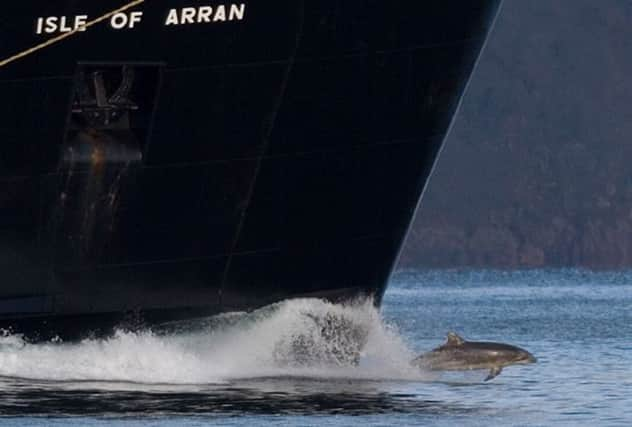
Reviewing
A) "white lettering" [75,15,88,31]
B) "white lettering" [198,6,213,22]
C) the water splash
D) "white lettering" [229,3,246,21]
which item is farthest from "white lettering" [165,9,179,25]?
the water splash

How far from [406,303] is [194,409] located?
78874mm

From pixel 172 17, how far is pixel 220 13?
0.72 meters

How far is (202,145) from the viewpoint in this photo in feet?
112

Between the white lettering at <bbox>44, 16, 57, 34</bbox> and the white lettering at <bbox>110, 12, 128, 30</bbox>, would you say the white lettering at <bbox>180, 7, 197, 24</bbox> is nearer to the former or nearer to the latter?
the white lettering at <bbox>110, 12, 128, 30</bbox>

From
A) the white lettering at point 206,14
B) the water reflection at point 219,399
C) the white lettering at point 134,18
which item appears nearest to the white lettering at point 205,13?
the white lettering at point 206,14

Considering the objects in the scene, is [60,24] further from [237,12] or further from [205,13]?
[237,12]

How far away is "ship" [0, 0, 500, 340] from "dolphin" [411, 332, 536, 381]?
1.73 meters

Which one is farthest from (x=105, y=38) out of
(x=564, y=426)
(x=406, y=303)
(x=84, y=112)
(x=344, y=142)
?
Answer: (x=406, y=303)

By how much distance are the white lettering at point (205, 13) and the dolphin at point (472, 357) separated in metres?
6.55

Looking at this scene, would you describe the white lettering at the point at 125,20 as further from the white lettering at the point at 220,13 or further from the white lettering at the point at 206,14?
the white lettering at the point at 220,13

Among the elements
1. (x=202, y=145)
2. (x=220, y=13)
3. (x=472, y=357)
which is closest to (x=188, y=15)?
(x=220, y=13)

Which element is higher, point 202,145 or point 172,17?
point 172,17

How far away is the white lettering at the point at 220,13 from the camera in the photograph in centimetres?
3356

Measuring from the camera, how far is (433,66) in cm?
3603
